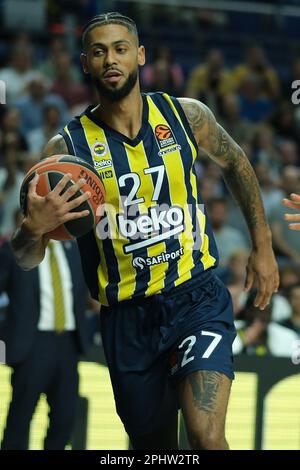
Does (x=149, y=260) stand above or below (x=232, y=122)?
above

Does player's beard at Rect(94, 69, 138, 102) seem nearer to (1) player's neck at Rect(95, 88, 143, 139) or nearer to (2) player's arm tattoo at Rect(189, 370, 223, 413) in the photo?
(1) player's neck at Rect(95, 88, 143, 139)

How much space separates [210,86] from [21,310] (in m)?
6.32

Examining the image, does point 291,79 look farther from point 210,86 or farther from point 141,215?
point 141,215

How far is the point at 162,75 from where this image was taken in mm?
12281

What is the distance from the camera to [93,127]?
5359mm

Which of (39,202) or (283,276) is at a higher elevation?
(39,202)

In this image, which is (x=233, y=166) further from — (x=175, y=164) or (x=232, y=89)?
(x=232, y=89)

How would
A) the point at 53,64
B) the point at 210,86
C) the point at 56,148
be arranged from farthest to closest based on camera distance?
the point at 210,86
the point at 53,64
the point at 56,148

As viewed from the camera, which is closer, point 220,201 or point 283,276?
point 283,276

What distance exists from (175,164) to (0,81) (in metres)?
6.53

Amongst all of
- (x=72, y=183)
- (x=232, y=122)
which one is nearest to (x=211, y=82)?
(x=232, y=122)

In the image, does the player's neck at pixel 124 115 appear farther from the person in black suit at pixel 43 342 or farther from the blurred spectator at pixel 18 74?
the blurred spectator at pixel 18 74

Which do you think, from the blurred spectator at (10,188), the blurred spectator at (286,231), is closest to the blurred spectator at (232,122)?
the blurred spectator at (286,231)
